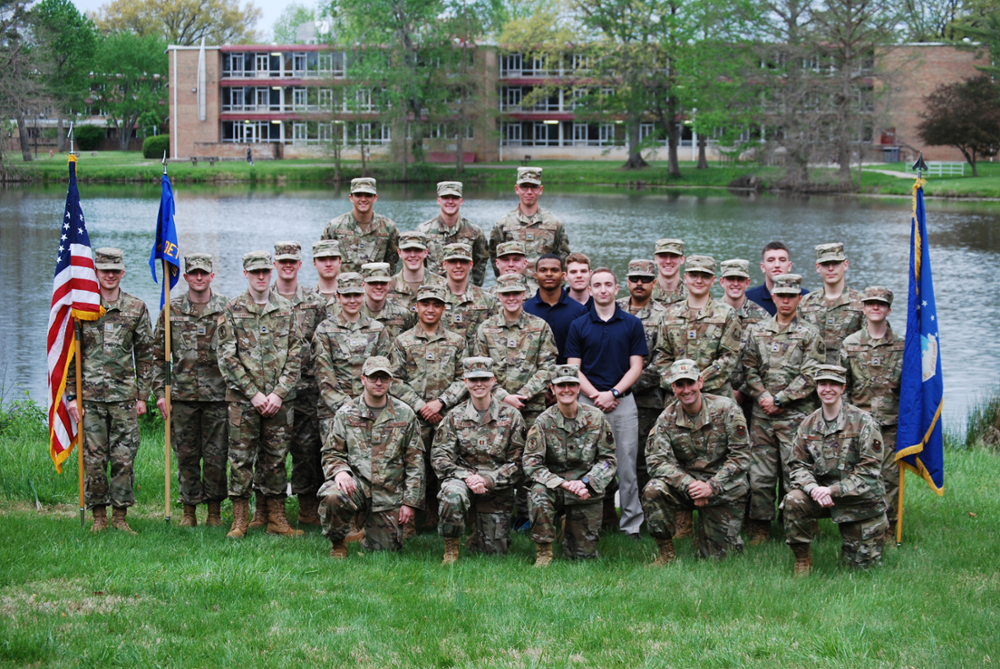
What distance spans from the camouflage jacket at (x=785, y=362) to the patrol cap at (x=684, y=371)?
98 centimetres

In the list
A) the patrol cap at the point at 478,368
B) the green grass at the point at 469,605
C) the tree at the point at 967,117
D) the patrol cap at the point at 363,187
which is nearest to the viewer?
the green grass at the point at 469,605

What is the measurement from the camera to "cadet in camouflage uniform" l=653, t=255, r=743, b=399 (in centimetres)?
932

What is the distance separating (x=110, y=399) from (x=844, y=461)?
20.3 feet

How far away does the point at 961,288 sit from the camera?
27.6m

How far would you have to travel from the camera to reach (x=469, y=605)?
7203 mm

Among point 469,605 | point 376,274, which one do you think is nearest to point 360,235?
point 376,274

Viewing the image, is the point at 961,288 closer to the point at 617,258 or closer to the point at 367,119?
the point at 617,258

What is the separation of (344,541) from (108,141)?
90217mm

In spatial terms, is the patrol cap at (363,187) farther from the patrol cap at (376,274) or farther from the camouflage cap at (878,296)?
the camouflage cap at (878,296)

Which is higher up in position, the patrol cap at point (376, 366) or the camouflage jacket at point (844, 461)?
the patrol cap at point (376, 366)

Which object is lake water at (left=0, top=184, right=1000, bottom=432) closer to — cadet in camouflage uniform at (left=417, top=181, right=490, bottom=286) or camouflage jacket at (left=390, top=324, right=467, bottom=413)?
cadet in camouflage uniform at (left=417, top=181, right=490, bottom=286)

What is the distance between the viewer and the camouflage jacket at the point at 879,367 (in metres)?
9.27

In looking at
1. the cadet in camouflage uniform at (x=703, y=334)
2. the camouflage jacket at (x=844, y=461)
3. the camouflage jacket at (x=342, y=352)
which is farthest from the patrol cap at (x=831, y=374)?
→ the camouflage jacket at (x=342, y=352)

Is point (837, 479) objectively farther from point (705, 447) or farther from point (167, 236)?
point (167, 236)
